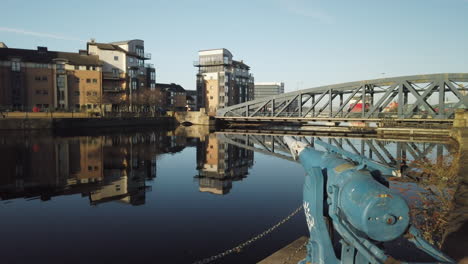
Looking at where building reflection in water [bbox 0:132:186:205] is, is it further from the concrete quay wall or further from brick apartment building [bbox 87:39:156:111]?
brick apartment building [bbox 87:39:156:111]

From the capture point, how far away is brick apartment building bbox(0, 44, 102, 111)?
6328cm

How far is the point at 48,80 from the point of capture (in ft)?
220

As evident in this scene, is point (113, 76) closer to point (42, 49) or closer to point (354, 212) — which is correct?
point (42, 49)

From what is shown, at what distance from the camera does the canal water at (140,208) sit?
32.1 feet

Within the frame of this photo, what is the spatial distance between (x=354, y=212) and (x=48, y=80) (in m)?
77.2

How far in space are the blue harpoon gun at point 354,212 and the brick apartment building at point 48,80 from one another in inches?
2621

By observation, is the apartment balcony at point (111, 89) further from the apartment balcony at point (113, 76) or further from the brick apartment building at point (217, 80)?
the brick apartment building at point (217, 80)

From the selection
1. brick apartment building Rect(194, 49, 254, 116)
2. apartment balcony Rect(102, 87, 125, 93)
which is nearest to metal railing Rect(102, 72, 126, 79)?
apartment balcony Rect(102, 87, 125, 93)

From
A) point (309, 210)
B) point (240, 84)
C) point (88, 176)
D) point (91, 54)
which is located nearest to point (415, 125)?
point (88, 176)

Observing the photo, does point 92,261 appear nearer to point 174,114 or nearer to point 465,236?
point 465,236

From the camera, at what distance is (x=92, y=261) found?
8.95 m

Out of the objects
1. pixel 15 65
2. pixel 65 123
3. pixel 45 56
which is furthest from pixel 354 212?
pixel 45 56

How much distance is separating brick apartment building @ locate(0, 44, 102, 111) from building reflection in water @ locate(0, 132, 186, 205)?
35281 millimetres

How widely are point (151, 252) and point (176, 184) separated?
10038mm
